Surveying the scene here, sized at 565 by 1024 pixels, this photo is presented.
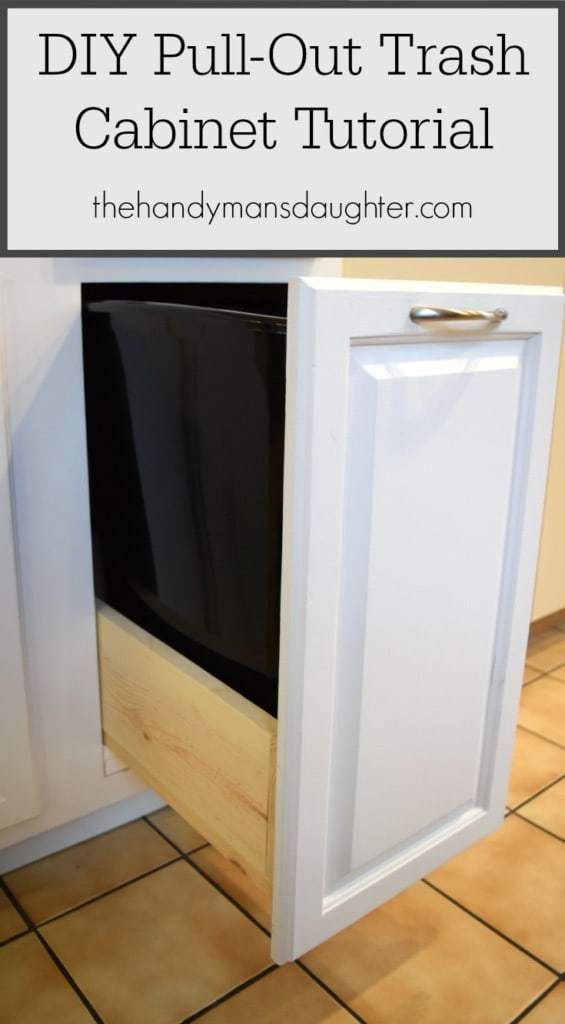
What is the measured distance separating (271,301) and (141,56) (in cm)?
35

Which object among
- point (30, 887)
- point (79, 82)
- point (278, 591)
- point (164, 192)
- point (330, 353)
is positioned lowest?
point (30, 887)

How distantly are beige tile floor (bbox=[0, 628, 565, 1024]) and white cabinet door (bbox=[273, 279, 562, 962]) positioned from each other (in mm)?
141

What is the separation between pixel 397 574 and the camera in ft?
2.73

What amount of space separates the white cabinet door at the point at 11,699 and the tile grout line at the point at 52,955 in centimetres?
11

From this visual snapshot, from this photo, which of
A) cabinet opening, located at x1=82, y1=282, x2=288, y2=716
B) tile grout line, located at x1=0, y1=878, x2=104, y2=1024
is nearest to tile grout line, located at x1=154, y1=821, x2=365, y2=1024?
tile grout line, located at x1=0, y1=878, x2=104, y2=1024

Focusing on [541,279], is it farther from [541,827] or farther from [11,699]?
[11,699]

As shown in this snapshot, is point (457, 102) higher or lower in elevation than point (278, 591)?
higher

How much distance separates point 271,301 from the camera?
118 centimetres

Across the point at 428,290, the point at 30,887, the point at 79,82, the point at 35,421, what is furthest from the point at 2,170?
the point at 30,887

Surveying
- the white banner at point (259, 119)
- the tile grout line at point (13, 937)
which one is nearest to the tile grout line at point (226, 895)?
the tile grout line at point (13, 937)

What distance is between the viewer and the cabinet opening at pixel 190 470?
79 cm

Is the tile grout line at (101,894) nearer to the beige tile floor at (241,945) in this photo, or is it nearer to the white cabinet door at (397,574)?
the beige tile floor at (241,945)

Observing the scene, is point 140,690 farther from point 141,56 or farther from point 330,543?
point 141,56

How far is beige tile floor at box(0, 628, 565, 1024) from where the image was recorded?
95 centimetres
